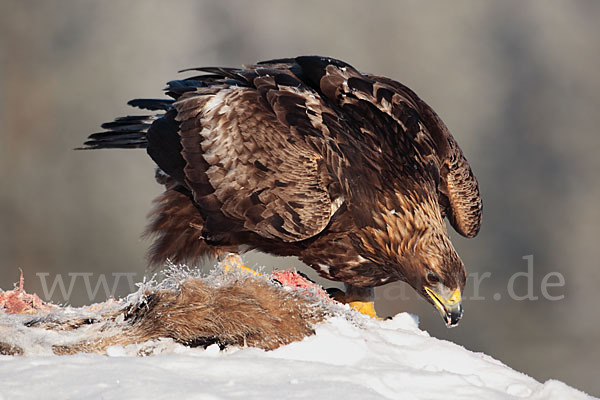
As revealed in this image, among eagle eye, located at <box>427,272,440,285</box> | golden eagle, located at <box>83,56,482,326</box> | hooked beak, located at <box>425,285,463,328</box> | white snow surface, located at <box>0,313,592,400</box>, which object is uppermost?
golden eagle, located at <box>83,56,482,326</box>

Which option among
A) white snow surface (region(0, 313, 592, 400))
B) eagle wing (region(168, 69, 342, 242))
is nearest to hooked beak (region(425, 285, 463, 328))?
eagle wing (region(168, 69, 342, 242))

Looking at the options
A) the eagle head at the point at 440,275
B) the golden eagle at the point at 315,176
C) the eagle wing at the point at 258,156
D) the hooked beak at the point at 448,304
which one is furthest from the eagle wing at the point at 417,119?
the hooked beak at the point at 448,304

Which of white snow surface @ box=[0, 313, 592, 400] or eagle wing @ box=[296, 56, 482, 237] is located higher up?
eagle wing @ box=[296, 56, 482, 237]

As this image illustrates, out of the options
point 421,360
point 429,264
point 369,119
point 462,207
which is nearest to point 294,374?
point 421,360

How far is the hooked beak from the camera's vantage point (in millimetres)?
4059

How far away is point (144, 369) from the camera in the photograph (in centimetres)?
198

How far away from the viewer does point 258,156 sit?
4562mm

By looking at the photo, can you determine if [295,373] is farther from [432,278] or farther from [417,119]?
[417,119]

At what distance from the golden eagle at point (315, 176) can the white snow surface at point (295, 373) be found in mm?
1672

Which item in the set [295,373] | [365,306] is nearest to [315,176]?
[365,306]

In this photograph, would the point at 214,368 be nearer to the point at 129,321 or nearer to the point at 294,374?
the point at 294,374

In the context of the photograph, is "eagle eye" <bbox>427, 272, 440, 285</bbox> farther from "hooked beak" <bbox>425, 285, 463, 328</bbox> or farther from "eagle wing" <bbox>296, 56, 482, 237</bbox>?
"eagle wing" <bbox>296, 56, 482, 237</bbox>

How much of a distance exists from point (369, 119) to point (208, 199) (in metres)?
1.24

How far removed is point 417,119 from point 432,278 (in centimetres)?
120
